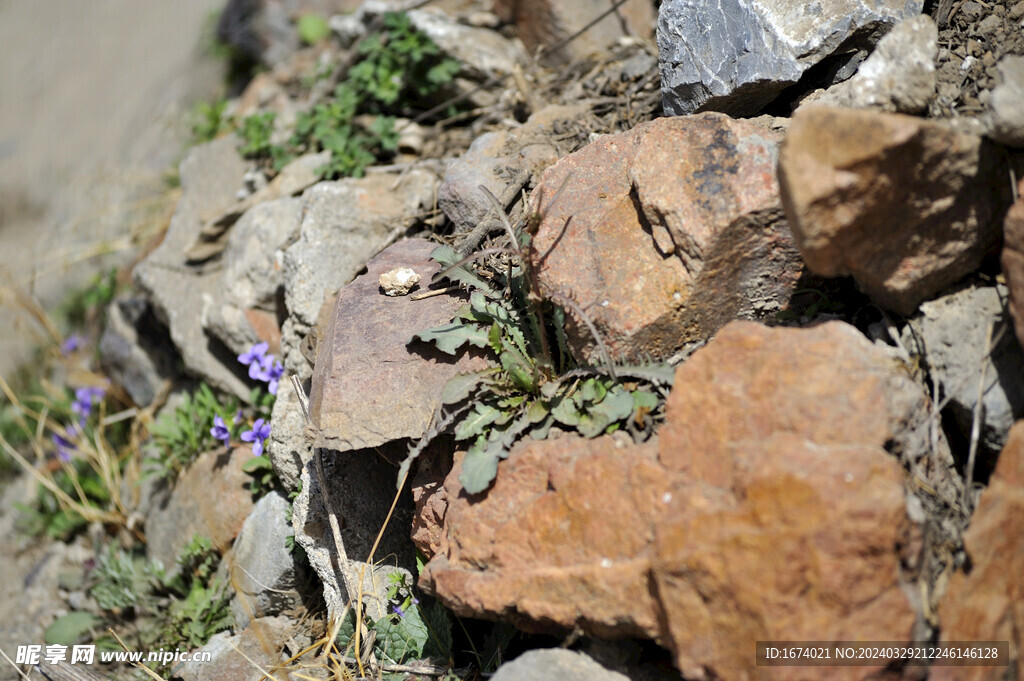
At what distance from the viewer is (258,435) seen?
367cm

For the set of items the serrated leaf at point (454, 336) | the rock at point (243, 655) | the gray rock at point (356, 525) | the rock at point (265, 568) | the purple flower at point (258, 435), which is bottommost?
the rock at point (243, 655)

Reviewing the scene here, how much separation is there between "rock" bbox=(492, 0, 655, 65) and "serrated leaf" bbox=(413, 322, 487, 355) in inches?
99.2

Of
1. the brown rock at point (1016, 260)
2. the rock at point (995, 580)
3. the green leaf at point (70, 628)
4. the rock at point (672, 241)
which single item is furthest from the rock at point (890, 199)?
the green leaf at point (70, 628)

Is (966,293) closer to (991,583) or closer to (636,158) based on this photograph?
(991,583)

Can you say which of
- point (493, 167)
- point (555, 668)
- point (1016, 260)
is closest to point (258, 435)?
point (493, 167)

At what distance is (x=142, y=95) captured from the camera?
24.9ft

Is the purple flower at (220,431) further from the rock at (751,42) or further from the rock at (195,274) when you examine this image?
the rock at (751,42)

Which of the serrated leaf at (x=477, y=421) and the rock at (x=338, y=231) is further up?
the rock at (x=338, y=231)

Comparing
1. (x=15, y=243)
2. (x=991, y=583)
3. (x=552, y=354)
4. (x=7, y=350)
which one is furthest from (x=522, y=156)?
(x=15, y=243)

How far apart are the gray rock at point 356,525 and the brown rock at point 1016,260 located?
226 cm

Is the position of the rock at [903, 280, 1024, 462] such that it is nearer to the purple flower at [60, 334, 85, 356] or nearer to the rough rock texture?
the rough rock texture

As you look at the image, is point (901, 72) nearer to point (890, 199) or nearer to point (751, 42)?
point (890, 199)

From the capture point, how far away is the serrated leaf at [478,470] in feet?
7.88

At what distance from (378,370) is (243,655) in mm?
1454
